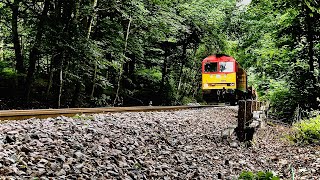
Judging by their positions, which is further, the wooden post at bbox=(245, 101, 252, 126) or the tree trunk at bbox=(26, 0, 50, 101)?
the tree trunk at bbox=(26, 0, 50, 101)

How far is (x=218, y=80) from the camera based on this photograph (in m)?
19.6

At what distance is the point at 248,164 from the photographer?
5.73m

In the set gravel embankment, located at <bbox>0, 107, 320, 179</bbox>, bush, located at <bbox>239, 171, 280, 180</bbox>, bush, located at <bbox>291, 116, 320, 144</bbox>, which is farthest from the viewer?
bush, located at <bbox>291, 116, 320, 144</bbox>

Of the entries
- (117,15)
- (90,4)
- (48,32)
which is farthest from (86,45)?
(117,15)

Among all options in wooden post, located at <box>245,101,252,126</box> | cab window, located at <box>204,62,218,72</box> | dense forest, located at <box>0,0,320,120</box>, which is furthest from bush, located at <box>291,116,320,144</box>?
cab window, located at <box>204,62,218,72</box>

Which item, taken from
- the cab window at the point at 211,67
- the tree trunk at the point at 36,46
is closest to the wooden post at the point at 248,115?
the tree trunk at the point at 36,46

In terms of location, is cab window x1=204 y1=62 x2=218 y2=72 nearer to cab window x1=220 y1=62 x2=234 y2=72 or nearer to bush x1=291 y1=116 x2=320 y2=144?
cab window x1=220 y1=62 x2=234 y2=72

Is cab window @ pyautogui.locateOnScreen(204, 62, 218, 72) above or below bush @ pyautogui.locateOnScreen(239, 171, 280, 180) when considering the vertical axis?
above

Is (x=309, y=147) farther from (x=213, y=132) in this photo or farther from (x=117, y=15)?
(x=117, y=15)

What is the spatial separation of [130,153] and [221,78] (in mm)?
15439

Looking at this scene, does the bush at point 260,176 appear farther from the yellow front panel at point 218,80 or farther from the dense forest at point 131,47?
the yellow front panel at point 218,80

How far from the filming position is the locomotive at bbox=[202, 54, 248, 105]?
63.3ft

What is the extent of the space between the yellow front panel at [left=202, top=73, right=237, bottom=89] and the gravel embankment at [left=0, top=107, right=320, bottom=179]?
1152 centimetres

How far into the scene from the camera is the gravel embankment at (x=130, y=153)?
3.54 metres
